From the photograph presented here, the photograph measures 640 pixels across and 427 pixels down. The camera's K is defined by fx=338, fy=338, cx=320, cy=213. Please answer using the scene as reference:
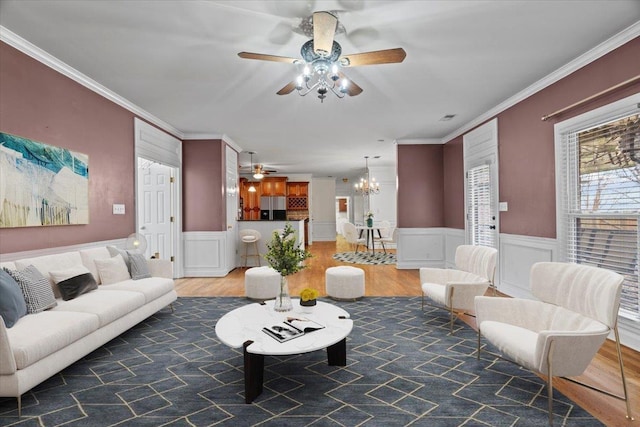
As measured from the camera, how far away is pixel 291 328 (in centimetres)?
255

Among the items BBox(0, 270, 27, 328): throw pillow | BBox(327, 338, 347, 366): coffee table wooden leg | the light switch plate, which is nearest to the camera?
BBox(0, 270, 27, 328): throw pillow

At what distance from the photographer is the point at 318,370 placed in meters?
2.64

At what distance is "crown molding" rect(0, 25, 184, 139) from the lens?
9.57 ft

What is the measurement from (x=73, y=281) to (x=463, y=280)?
4023mm

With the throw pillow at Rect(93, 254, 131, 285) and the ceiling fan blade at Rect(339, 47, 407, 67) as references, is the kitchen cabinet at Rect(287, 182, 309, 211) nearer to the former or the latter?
the throw pillow at Rect(93, 254, 131, 285)

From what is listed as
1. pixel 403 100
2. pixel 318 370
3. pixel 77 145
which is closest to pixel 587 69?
pixel 403 100

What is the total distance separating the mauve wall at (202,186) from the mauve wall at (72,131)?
1685 mm

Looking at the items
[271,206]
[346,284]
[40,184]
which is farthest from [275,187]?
[40,184]

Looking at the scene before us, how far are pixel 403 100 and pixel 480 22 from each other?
1.90 meters

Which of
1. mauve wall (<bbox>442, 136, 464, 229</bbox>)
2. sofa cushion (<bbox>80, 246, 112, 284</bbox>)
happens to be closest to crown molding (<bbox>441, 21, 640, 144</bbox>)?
mauve wall (<bbox>442, 136, 464, 229</bbox>)

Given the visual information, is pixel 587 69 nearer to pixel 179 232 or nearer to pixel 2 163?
pixel 2 163

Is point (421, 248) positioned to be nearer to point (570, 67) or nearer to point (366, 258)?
point (366, 258)

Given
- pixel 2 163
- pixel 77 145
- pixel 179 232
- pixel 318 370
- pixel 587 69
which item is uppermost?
pixel 587 69

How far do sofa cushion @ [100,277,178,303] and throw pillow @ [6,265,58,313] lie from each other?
0.66m
